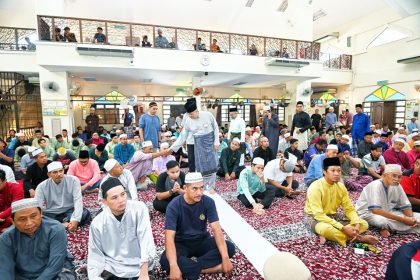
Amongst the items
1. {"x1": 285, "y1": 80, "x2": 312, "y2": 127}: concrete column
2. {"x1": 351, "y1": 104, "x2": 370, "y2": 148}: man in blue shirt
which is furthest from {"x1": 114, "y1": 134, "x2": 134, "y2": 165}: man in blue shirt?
{"x1": 285, "y1": 80, "x2": 312, "y2": 127}: concrete column

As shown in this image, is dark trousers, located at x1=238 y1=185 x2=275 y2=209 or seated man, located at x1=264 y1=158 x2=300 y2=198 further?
seated man, located at x1=264 y1=158 x2=300 y2=198

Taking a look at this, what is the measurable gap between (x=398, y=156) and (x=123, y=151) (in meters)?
5.56

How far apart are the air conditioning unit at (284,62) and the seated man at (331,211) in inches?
272

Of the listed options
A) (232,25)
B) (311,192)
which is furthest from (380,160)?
(232,25)

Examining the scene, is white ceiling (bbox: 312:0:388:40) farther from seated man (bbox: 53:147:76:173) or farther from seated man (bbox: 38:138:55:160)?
seated man (bbox: 38:138:55:160)

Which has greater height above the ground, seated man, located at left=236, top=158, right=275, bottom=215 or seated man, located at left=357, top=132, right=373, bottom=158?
seated man, located at left=357, top=132, right=373, bottom=158

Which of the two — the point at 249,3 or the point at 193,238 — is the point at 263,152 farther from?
the point at 249,3

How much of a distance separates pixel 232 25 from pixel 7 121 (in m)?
11.1

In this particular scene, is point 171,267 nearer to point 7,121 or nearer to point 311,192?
point 311,192

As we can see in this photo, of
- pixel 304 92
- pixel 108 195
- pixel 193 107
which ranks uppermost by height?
pixel 304 92

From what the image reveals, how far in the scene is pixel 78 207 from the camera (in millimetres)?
2889

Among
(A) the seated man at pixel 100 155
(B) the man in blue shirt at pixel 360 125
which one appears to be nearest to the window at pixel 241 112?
(B) the man in blue shirt at pixel 360 125

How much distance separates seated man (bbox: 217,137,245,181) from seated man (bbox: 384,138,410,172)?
9.35 feet

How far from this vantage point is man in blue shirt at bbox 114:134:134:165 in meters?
5.46
